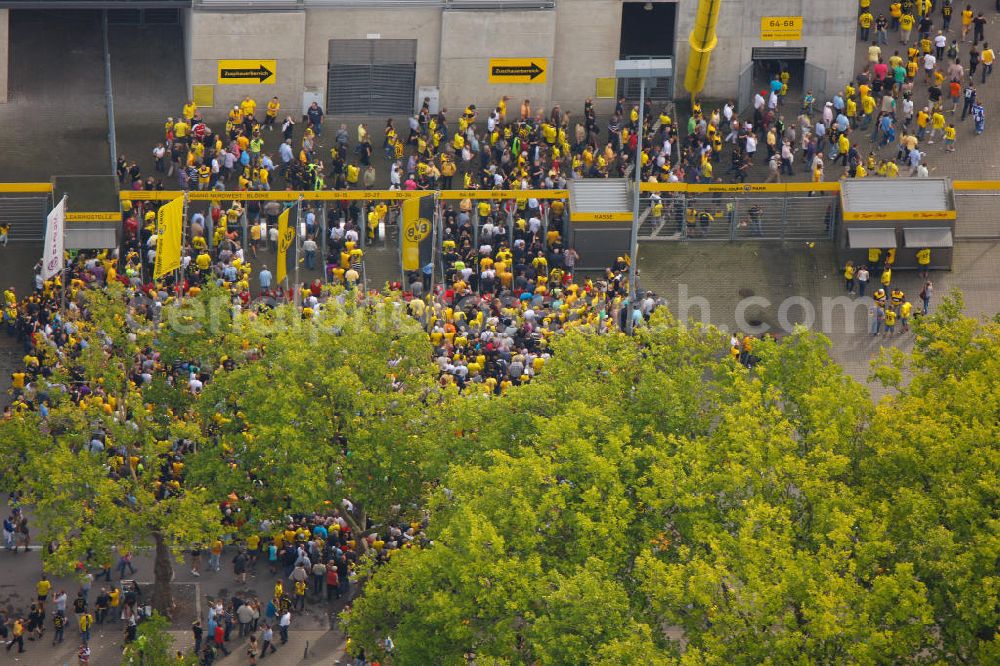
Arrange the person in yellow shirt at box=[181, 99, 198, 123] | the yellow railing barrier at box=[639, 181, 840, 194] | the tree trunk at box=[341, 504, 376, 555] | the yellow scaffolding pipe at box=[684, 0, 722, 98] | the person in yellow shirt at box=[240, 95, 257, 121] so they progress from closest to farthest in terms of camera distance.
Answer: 1. the tree trunk at box=[341, 504, 376, 555]
2. the yellow railing barrier at box=[639, 181, 840, 194]
3. the person in yellow shirt at box=[181, 99, 198, 123]
4. the person in yellow shirt at box=[240, 95, 257, 121]
5. the yellow scaffolding pipe at box=[684, 0, 722, 98]

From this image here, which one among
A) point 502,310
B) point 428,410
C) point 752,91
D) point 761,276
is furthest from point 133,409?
point 752,91

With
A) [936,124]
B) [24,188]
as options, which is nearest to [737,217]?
[936,124]

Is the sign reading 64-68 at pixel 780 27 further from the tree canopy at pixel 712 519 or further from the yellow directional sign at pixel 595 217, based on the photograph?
the tree canopy at pixel 712 519

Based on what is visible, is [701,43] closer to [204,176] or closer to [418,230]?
[418,230]

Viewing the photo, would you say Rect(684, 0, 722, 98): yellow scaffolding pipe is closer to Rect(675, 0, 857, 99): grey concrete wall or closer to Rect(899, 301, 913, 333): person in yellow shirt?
Rect(675, 0, 857, 99): grey concrete wall

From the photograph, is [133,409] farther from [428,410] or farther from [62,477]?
[428,410]

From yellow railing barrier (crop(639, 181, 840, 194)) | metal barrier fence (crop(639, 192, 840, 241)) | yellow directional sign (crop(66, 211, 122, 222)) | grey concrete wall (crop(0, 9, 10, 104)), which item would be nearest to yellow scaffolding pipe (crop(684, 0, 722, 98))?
yellow railing barrier (crop(639, 181, 840, 194))

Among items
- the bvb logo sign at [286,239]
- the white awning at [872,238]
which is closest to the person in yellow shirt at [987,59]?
the white awning at [872,238]
